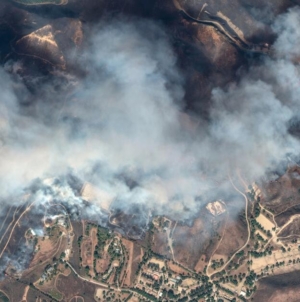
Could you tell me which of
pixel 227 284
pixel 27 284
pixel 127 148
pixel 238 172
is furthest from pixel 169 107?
pixel 27 284

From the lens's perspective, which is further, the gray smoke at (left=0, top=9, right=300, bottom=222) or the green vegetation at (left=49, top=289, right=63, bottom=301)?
the green vegetation at (left=49, top=289, right=63, bottom=301)

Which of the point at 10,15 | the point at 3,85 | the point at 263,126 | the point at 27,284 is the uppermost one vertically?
the point at 263,126

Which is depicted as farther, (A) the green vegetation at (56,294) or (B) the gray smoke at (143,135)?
(A) the green vegetation at (56,294)

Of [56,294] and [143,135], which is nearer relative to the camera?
[143,135]

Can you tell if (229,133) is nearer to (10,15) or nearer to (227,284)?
(227,284)

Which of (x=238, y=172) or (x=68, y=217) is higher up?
(x=238, y=172)

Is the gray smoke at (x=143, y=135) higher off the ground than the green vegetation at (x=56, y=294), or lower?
higher

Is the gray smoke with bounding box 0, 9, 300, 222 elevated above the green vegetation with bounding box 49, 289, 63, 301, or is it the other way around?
the gray smoke with bounding box 0, 9, 300, 222

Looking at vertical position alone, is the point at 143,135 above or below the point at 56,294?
above
